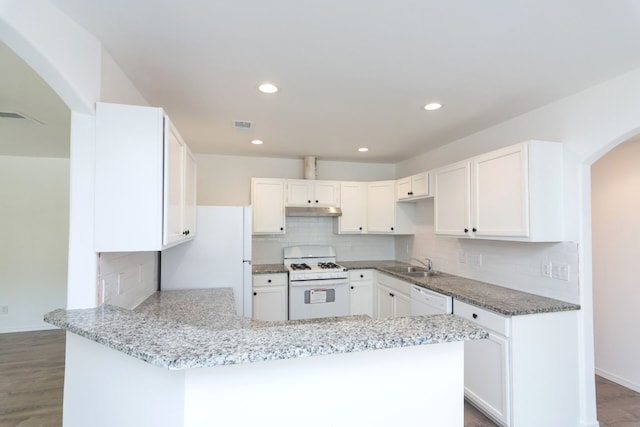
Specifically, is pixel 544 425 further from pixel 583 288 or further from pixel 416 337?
pixel 416 337

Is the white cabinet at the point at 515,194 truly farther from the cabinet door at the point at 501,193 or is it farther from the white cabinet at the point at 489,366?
the white cabinet at the point at 489,366

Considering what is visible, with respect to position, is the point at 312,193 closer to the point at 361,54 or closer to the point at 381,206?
the point at 381,206

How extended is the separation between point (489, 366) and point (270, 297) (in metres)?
2.44

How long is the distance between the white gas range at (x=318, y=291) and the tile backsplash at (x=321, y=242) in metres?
0.43

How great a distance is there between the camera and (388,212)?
14.4 ft

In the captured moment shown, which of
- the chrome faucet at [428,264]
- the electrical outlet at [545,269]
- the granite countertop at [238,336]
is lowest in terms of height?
the chrome faucet at [428,264]

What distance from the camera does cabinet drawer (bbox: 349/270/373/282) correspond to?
425 cm

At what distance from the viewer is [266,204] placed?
416cm

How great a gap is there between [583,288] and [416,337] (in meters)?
1.84

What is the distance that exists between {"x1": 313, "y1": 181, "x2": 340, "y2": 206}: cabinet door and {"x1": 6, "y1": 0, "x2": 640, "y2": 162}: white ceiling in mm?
1527

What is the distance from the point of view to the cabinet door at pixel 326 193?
4.35m

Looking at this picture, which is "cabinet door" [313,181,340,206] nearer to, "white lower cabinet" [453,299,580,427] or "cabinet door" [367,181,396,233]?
"cabinet door" [367,181,396,233]

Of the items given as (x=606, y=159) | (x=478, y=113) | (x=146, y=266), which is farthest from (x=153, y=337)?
(x=606, y=159)

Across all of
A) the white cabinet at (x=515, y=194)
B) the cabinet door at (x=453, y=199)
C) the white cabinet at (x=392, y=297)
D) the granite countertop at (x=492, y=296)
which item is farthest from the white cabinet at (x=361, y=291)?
the white cabinet at (x=515, y=194)
